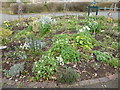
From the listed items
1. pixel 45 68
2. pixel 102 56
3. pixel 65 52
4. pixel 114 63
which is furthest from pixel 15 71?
pixel 114 63

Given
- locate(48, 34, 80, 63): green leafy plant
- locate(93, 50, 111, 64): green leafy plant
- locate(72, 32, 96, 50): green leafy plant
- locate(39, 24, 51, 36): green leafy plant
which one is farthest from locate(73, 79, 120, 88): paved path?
locate(39, 24, 51, 36): green leafy plant

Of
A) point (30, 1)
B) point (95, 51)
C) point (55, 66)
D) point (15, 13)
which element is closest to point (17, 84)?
point (55, 66)

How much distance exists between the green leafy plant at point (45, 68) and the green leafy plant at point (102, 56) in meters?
1.14

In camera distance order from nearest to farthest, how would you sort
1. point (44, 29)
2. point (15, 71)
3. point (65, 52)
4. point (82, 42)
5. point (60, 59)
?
1. point (15, 71)
2. point (60, 59)
3. point (65, 52)
4. point (82, 42)
5. point (44, 29)

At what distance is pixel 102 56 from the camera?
328cm

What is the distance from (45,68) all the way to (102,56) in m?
1.52

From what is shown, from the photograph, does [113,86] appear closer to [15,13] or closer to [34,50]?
[34,50]

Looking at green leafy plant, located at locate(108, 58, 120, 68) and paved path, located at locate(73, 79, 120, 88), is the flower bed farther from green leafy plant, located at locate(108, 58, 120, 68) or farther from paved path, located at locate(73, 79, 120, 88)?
paved path, located at locate(73, 79, 120, 88)

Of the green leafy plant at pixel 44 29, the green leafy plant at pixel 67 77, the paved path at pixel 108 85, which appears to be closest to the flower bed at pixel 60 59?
the green leafy plant at pixel 67 77

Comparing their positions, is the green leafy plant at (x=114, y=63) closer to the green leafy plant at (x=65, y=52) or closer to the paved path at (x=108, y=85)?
the paved path at (x=108, y=85)

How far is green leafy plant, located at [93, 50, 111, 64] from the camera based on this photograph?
317 centimetres

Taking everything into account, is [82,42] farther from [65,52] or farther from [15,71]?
[15,71]

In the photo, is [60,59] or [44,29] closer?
[60,59]

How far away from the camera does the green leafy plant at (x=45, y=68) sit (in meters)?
2.62
